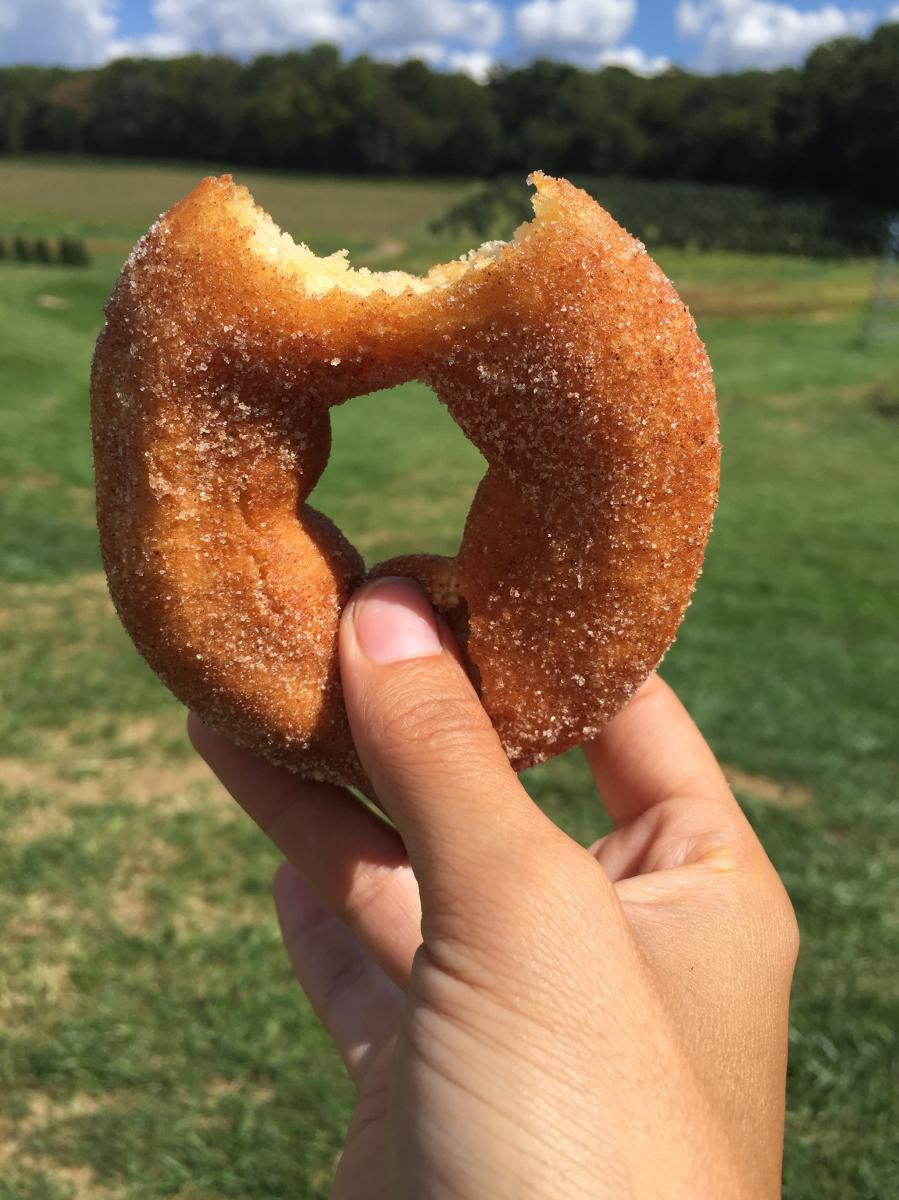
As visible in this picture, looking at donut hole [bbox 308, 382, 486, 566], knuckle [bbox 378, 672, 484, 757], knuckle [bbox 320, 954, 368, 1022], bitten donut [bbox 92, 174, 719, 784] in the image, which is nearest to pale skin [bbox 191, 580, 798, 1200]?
knuckle [bbox 378, 672, 484, 757]

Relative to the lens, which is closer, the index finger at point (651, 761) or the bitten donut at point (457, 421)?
the bitten donut at point (457, 421)

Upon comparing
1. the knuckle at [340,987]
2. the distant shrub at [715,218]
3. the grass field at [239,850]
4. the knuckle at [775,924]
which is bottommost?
the grass field at [239,850]

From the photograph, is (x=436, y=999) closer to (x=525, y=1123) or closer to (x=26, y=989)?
(x=525, y=1123)

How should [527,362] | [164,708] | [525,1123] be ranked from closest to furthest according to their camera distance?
1. [525,1123]
2. [527,362]
3. [164,708]

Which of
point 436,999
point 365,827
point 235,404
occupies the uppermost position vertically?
point 235,404

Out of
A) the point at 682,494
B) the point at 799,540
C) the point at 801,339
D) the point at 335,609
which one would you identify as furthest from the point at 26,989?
the point at 801,339

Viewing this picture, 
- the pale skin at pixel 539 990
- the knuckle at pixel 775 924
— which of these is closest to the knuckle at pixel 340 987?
the pale skin at pixel 539 990

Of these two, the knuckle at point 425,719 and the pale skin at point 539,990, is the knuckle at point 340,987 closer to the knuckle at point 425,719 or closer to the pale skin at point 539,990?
the pale skin at point 539,990
